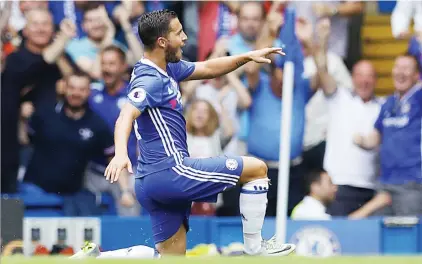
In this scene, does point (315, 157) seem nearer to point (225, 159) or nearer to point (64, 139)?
point (64, 139)

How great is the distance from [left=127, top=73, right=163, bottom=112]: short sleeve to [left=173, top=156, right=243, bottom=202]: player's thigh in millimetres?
514

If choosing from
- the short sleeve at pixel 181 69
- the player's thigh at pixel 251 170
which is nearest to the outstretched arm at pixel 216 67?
the short sleeve at pixel 181 69

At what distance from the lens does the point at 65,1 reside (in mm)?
13289

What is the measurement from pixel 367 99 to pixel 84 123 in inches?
126

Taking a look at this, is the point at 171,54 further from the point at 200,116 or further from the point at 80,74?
the point at 80,74

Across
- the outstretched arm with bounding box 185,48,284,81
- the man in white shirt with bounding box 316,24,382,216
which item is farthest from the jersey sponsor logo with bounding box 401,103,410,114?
the outstretched arm with bounding box 185,48,284,81

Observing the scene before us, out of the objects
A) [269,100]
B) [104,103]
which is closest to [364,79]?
[269,100]

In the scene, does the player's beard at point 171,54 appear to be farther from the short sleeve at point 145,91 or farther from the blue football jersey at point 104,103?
the blue football jersey at point 104,103

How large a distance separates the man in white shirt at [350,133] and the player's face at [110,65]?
2.22 metres

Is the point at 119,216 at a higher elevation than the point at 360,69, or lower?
lower

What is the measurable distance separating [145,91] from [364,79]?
5.45 metres

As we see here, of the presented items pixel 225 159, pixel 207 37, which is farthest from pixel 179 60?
pixel 207 37

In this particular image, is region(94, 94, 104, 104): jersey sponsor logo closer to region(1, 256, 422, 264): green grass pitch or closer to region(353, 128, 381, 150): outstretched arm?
region(353, 128, 381, 150): outstretched arm

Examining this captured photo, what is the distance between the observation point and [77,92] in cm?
1324
